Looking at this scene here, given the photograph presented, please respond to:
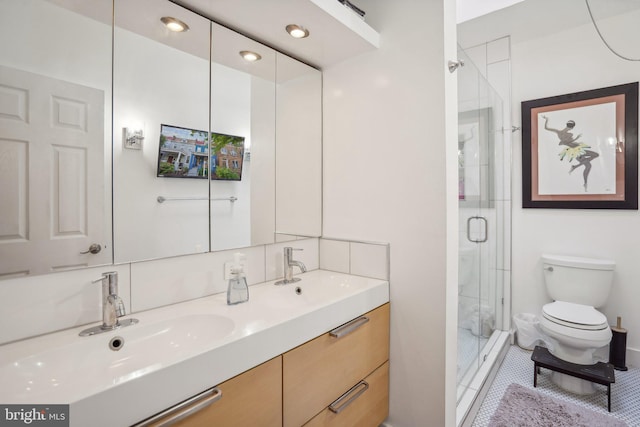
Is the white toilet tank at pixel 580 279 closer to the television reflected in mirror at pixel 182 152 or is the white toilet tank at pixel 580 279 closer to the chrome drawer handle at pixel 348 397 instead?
the chrome drawer handle at pixel 348 397

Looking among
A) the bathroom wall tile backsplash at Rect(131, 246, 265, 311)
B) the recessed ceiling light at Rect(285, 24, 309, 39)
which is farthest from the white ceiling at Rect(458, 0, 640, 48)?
the bathroom wall tile backsplash at Rect(131, 246, 265, 311)

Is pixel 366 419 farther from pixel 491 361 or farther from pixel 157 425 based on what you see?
pixel 491 361

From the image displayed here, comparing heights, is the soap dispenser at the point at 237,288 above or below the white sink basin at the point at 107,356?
above

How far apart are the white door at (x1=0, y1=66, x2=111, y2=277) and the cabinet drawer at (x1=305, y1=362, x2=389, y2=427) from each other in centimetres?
100

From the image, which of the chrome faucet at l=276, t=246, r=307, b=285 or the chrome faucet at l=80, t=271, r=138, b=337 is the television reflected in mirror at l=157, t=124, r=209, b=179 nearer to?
the chrome faucet at l=80, t=271, r=138, b=337

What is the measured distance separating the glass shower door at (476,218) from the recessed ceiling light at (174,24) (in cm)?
134

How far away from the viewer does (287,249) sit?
159 cm

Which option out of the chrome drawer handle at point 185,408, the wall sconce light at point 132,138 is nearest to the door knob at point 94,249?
the wall sconce light at point 132,138

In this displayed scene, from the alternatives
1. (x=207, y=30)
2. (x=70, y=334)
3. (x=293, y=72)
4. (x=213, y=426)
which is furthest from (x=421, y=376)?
(x=207, y=30)

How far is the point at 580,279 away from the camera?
222 centimetres

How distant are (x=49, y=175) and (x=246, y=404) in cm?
92

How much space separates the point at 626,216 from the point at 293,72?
2.48m

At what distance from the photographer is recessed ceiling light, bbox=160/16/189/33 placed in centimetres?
119

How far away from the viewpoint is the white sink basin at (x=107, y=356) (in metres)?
0.74
